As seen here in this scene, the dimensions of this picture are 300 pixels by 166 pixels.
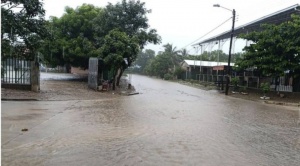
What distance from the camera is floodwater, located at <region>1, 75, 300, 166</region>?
5.90 meters

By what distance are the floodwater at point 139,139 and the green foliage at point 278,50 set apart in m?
11.0

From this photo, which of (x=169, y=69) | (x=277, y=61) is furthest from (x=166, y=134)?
(x=169, y=69)

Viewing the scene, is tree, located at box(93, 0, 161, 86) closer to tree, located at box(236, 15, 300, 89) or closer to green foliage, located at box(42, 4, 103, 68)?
green foliage, located at box(42, 4, 103, 68)

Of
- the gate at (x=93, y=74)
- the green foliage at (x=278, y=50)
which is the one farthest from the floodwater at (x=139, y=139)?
the green foliage at (x=278, y=50)

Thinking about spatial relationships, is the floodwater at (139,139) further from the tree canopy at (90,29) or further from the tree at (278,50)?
the tree canopy at (90,29)

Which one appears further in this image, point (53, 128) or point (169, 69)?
point (169, 69)

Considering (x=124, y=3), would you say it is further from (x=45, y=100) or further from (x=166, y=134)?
(x=166, y=134)

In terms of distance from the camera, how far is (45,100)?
A: 1461 centimetres

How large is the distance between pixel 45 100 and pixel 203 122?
814cm

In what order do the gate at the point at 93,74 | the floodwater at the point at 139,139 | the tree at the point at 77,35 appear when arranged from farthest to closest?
the tree at the point at 77,35
the gate at the point at 93,74
the floodwater at the point at 139,139

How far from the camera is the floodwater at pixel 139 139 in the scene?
5.90 m

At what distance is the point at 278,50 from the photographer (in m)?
22.2

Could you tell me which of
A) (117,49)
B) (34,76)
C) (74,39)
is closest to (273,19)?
(117,49)

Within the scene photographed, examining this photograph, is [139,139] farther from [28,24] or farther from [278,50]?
[278,50]
